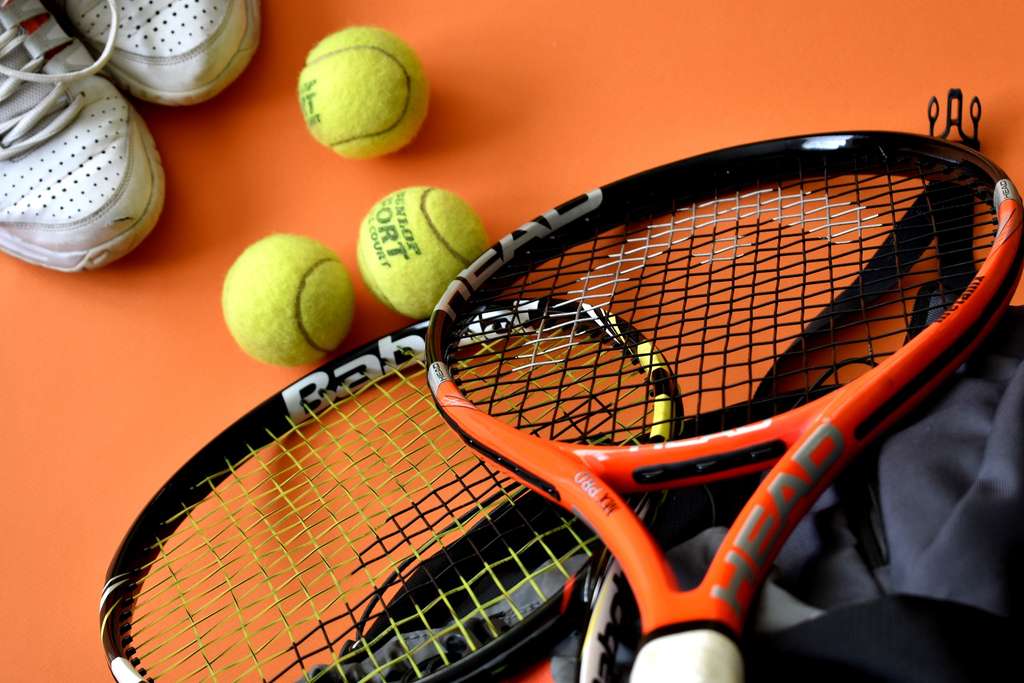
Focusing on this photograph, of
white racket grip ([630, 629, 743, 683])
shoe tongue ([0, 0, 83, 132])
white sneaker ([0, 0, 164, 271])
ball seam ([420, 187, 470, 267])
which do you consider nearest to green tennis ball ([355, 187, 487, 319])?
ball seam ([420, 187, 470, 267])

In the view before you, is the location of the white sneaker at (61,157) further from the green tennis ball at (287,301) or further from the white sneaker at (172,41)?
the green tennis ball at (287,301)

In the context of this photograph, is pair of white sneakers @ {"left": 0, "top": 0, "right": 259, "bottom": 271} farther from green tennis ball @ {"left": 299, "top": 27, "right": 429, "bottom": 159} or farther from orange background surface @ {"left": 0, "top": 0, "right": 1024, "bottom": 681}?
green tennis ball @ {"left": 299, "top": 27, "right": 429, "bottom": 159}

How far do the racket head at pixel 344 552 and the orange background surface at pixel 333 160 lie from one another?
0.45ft

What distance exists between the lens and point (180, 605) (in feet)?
3.48

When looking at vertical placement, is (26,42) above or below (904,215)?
above

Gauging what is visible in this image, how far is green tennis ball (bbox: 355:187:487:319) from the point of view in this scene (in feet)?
3.78

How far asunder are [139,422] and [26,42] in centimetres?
51

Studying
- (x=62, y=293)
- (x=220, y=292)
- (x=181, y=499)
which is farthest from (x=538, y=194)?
(x=62, y=293)

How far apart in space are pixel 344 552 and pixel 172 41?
→ 0.73 m

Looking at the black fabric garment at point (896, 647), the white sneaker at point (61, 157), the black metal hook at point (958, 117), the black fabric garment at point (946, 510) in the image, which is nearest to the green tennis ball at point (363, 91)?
the white sneaker at point (61, 157)

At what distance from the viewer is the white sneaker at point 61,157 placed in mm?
1291

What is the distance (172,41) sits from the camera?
4.40 ft

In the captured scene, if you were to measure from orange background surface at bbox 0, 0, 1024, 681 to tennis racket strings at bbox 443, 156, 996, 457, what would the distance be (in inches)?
6.3

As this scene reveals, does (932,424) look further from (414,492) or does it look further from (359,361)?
(359,361)
